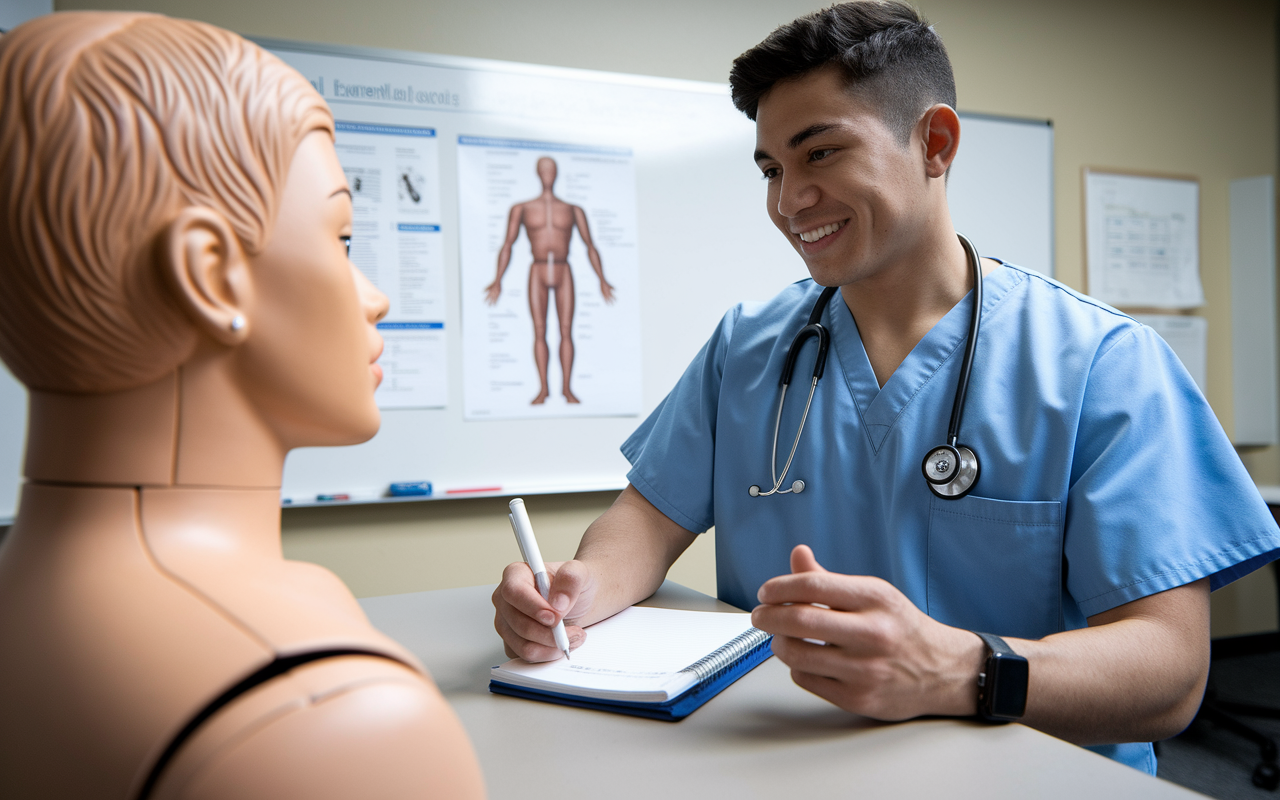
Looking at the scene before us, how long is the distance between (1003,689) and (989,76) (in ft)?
9.62

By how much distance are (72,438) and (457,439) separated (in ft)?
6.39

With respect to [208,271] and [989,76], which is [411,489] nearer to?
[208,271]

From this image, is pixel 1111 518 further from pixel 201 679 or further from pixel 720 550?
pixel 201 679

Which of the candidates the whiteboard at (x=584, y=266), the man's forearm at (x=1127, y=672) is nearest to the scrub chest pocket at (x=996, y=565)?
the man's forearm at (x=1127, y=672)

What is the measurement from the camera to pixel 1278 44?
11.2 feet

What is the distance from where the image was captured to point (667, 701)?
0.72 metres

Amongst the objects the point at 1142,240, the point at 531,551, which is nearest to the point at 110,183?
the point at 531,551

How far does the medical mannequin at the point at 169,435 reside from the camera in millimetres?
374

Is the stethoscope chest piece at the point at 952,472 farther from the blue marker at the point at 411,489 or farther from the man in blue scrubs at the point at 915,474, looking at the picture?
the blue marker at the point at 411,489

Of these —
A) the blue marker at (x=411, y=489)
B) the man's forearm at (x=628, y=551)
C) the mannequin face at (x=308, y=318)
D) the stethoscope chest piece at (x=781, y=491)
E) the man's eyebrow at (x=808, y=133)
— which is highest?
the man's eyebrow at (x=808, y=133)

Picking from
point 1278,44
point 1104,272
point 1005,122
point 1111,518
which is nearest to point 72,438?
point 1111,518

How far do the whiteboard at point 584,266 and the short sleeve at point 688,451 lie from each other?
3.54ft

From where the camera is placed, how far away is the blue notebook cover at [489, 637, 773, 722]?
2.40 ft

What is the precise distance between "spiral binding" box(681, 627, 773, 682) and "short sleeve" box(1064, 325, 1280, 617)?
41 centimetres
